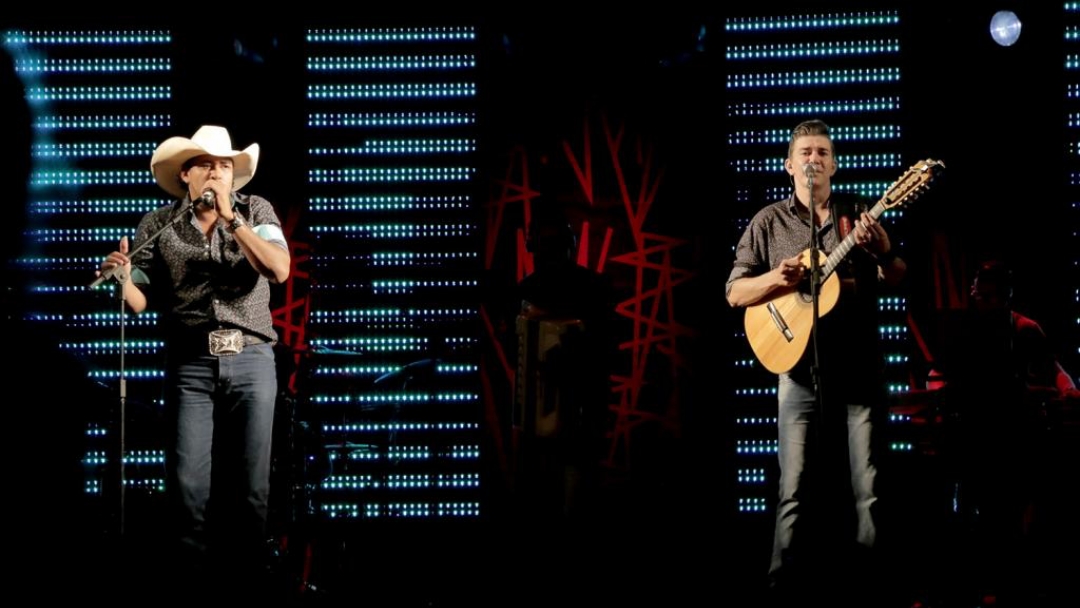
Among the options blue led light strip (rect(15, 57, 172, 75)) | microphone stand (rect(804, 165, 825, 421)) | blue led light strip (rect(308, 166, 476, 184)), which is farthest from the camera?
blue led light strip (rect(15, 57, 172, 75))

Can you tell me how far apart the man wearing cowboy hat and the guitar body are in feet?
8.03

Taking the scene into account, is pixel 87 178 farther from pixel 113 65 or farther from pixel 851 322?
pixel 851 322

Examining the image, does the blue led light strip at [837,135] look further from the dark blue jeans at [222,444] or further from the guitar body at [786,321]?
the dark blue jeans at [222,444]

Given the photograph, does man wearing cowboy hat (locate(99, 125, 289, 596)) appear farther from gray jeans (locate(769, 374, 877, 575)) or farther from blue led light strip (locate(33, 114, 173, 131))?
blue led light strip (locate(33, 114, 173, 131))

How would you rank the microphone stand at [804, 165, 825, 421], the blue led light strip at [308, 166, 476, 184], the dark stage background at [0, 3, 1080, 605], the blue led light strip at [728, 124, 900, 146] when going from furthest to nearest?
the blue led light strip at [308, 166, 476, 184] < the blue led light strip at [728, 124, 900, 146] < the dark stage background at [0, 3, 1080, 605] < the microphone stand at [804, 165, 825, 421]

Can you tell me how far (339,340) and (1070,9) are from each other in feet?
18.6

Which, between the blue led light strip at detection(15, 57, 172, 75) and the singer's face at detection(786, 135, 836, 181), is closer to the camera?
the singer's face at detection(786, 135, 836, 181)

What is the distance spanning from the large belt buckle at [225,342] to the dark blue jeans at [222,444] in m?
0.03

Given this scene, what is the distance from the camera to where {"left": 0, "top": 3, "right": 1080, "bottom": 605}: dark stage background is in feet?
20.4

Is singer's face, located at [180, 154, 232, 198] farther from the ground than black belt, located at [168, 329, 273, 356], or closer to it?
farther from the ground

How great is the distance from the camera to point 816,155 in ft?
14.7

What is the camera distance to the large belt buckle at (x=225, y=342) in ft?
13.8

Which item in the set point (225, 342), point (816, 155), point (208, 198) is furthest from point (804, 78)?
point (225, 342)

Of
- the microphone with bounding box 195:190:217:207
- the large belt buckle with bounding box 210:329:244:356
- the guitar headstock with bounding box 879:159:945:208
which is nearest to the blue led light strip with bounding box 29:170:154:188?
the microphone with bounding box 195:190:217:207
